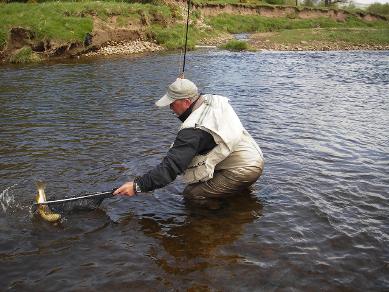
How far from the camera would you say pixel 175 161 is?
210 inches

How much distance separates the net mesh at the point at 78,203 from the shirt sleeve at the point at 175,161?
26.9 inches

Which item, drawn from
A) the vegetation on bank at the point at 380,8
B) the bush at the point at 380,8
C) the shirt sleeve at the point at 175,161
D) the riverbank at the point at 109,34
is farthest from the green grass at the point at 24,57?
the bush at the point at 380,8

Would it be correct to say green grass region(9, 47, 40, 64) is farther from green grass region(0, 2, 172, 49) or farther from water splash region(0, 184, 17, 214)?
water splash region(0, 184, 17, 214)

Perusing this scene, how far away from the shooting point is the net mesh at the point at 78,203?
5.70 metres

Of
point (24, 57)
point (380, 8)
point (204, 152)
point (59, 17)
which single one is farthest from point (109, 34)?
point (380, 8)

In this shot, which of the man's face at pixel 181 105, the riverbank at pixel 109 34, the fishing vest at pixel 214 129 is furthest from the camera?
the riverbank at pixel 109 34

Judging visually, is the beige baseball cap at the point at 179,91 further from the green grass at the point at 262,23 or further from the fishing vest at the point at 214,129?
the green grass at the point at 262,23

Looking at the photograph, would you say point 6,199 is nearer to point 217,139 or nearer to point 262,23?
point 217,139

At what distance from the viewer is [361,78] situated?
20.2 m

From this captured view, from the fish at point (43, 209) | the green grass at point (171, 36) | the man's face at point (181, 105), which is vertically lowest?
the fish at point (43, 209)

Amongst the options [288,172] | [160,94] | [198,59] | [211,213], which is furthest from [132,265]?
[198,59]

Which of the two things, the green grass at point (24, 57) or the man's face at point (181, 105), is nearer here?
the man's face at point (181, 105)

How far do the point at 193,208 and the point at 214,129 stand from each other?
154 centimetres

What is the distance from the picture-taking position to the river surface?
4703 millimetres
